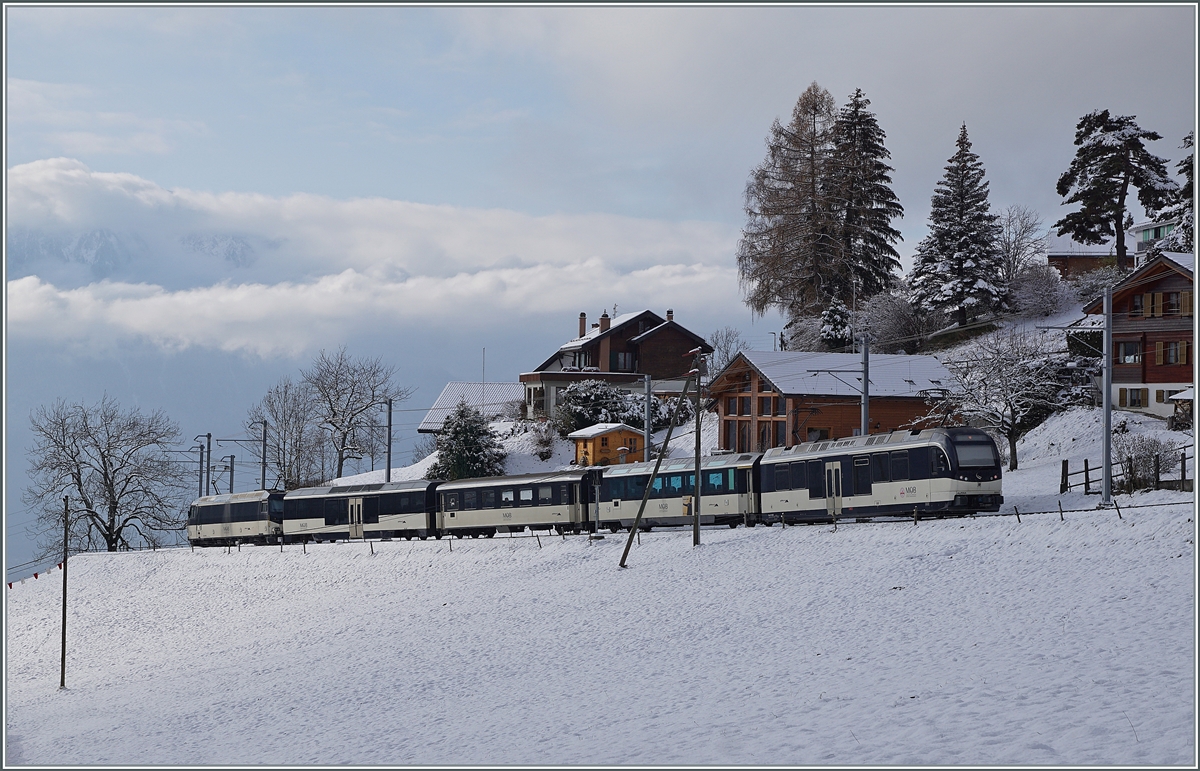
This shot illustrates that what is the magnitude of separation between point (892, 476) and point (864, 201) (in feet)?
154

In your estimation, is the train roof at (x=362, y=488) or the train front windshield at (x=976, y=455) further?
the train roof at (x=362, y=488)

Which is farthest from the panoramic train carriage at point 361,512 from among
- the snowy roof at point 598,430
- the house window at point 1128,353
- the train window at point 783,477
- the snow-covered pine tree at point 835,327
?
the house window at point 1128,353

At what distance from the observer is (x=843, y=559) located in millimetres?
28500

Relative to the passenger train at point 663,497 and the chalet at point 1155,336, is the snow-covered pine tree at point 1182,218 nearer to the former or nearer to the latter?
the chalet at point 1155,336

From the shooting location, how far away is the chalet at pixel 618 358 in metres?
78.9

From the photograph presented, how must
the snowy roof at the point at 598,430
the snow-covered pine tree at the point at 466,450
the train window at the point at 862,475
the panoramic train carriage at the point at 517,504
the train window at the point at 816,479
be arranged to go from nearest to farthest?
1. the train window at the point at 862,475
2. the train window at the point at 816,479
3. the panoramic train carriage at the point at 517,504
4. the snowy roof at the point at 598,430
5. the snow-covered pine tree at the point at 466,450

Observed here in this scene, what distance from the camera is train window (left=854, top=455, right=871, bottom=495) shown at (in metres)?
32.7

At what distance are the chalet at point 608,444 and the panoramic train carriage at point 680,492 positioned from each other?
68.5ft

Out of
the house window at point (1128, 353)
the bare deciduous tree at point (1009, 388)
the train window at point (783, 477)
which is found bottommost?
the train window at point (783, 477)

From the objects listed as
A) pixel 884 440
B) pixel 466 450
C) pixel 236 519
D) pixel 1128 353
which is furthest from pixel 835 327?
pixel 236 519

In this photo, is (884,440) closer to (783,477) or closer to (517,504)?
(783,477)

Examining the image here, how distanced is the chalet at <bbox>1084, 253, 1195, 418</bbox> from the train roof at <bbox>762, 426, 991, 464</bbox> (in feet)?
70.6

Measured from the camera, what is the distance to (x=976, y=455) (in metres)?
30.8

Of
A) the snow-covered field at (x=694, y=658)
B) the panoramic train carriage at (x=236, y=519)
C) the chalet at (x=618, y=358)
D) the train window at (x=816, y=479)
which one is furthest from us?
the chalet at (x=618, y=358)
